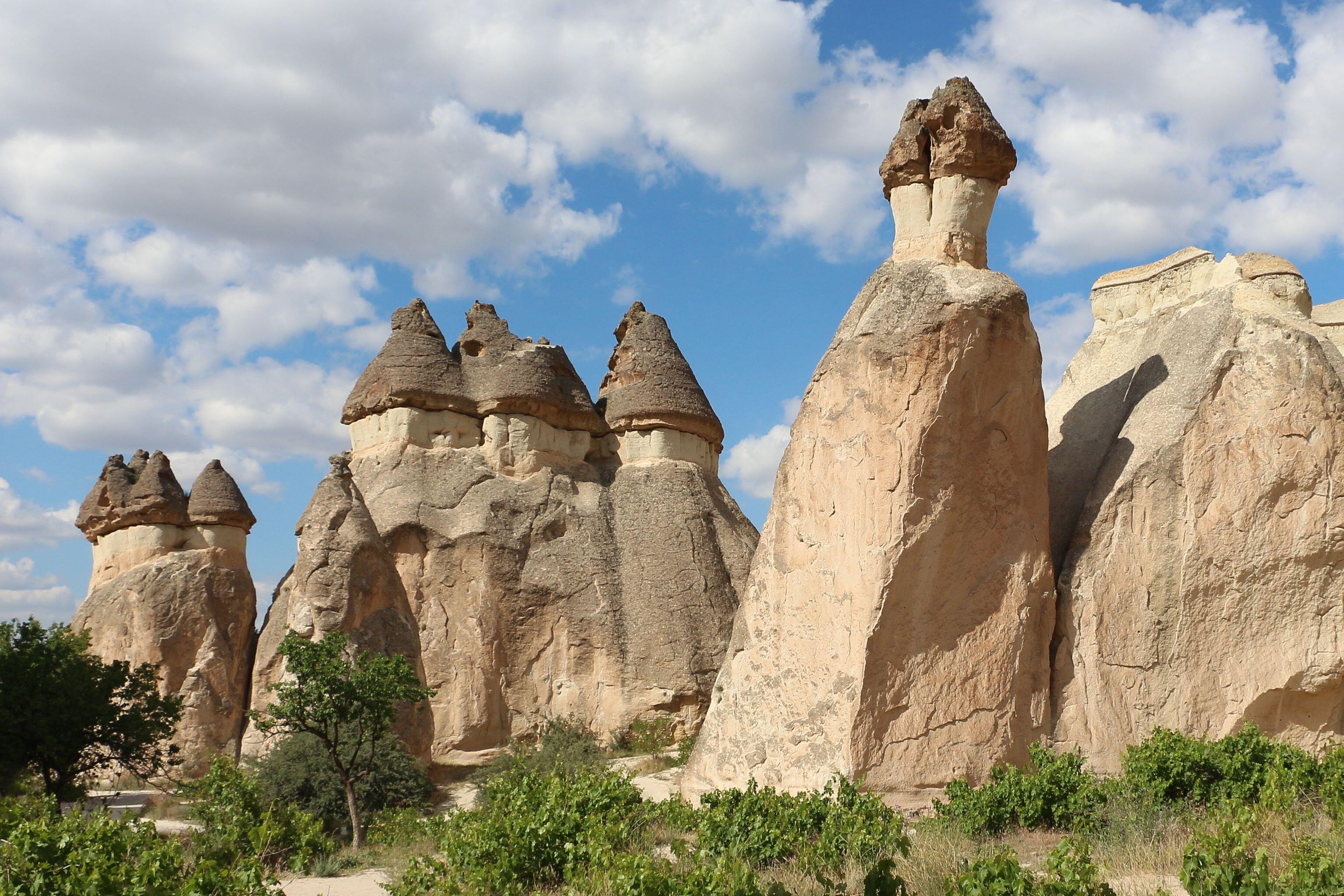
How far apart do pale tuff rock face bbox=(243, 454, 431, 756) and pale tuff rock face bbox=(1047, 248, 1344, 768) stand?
804 cm

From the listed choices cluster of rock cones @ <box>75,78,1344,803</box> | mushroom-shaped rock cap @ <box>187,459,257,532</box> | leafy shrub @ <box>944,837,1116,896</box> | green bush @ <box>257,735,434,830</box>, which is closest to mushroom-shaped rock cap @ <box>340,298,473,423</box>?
mushroom-shaped rock cap @ <box>187,459,257,532</box>

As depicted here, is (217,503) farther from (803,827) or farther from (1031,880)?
(1031,880)

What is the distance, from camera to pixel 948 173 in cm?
989

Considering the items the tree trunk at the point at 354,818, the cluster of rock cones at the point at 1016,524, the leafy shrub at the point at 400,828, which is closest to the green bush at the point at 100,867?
the leafy shrub at the point at 400,828

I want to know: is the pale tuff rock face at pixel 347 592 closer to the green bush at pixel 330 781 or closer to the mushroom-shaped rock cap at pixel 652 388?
the green bush at pixel 330 781

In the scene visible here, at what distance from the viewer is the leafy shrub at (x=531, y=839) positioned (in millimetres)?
7102

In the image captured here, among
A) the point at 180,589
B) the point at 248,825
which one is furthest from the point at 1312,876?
the point at 180,589

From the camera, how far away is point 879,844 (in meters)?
6.95

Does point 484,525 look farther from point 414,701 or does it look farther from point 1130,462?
point 1130,462

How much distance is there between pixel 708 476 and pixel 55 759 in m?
10.8

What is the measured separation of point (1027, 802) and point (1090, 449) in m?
4.15

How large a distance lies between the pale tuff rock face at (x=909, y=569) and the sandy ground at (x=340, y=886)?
290 cm

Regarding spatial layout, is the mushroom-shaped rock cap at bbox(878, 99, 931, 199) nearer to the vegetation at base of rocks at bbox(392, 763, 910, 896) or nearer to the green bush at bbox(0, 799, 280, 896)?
the vegetation at base of rocks at bbox(392, 763, 910, 896)

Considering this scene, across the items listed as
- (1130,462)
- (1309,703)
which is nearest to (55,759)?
(1130,462)
